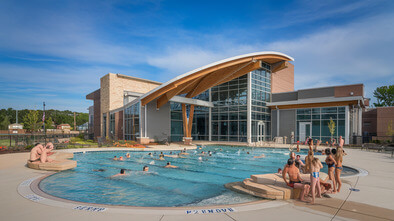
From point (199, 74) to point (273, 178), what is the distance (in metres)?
15.7

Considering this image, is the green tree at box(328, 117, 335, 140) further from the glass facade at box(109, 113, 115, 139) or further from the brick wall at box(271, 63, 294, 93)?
the glass facade at box(109, 113, 115, 139)

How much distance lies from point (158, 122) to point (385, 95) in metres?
69.0

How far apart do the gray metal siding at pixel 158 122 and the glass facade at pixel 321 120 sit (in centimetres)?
1719

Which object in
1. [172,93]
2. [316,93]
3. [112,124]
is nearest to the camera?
[172,93]

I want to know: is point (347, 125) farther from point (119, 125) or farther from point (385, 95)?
point (385, 95)

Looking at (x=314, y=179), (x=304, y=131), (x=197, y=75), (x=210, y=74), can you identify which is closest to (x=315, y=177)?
(x=314, y=179)

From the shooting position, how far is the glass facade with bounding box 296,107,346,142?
26.5m

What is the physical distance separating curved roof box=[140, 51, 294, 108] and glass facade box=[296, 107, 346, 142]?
705cm

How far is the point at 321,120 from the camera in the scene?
27.8m

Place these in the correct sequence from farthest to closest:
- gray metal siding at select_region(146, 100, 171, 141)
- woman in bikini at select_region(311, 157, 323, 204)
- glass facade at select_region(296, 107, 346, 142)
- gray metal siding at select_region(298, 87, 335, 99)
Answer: gray metal siding at select_region(298, 87, 335, 99) → gray metal siding at select_region(146, 100, 171, 141) → glass facade at select_region(296, 107, 346, 142) → woman in bikini at select_region(311, 157, 323, 204)

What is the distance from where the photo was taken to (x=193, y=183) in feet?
32.5

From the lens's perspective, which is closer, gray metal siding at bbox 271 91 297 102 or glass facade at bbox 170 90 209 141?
gray metal siding at bbox 271 91 297 102

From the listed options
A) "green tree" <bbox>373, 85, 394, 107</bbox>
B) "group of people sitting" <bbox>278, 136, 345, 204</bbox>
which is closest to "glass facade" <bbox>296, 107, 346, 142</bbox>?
"group of people sitting" <bbox>278, 136, 345, 204</bbox>

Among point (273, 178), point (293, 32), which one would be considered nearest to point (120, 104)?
point (293, 32)
